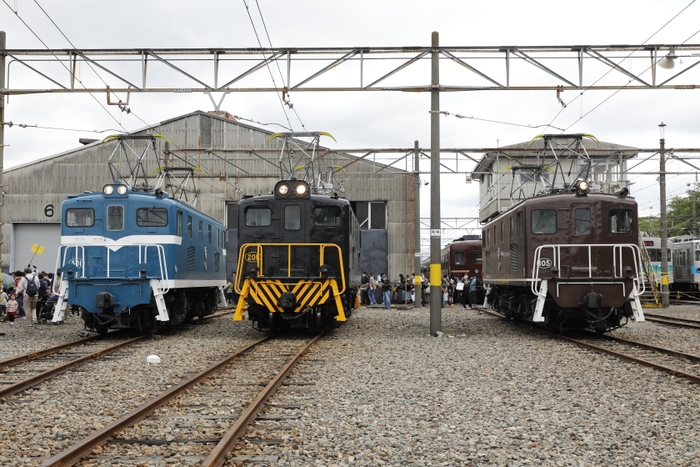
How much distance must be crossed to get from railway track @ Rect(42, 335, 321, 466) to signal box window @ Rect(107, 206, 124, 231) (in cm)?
673

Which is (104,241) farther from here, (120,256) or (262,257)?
(262,257)

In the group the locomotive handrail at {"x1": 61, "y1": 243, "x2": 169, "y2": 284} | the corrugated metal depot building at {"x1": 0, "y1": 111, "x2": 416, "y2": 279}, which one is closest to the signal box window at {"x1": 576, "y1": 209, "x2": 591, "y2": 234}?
the locomotive handrail at {"x1": 61, "y1": 243, "x2": 169, "y2": 284}

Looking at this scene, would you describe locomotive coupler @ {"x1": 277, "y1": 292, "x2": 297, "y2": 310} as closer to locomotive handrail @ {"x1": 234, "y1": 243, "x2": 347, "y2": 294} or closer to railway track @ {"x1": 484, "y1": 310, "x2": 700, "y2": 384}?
locomotive handrail @ {"x1": 234, "y1": 243, "x2": 347, "y2": 294}

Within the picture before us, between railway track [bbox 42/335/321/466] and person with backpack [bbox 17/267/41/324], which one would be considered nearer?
railway track [bbox 42/335/321/466]

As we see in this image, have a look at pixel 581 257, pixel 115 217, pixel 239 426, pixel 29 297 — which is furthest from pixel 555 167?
pixel 239 426

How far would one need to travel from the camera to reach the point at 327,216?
54.2ft

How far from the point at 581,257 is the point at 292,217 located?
20.5ft

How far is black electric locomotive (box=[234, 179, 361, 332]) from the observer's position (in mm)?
15805

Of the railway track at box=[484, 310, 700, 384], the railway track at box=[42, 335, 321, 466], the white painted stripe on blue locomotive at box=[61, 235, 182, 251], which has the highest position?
the white painted stripe on blue locomotive at box=[61, 235, 182, 251]

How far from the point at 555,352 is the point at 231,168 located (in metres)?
25.7

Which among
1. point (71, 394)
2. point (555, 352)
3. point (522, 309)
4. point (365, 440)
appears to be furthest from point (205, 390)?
point (522, 309)

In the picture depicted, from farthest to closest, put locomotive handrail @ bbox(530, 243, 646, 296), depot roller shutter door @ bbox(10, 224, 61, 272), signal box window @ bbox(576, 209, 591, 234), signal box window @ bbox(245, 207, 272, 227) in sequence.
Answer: depot roller shutter door @ bbox(10, 224, 61, 272)
signal box window @ bbox(245, 207, 272, 227)
signal box window @ bbox(576, 209, 591, 234)
locomotive handrail @ bbox(530, 243, 646, 296)

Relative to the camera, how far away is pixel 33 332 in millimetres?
17953

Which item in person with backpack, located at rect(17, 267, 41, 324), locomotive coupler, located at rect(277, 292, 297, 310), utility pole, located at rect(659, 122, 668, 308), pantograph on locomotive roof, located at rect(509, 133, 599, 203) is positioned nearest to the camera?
locomotive coupler, located at rect(277, 292, 297, 310)
